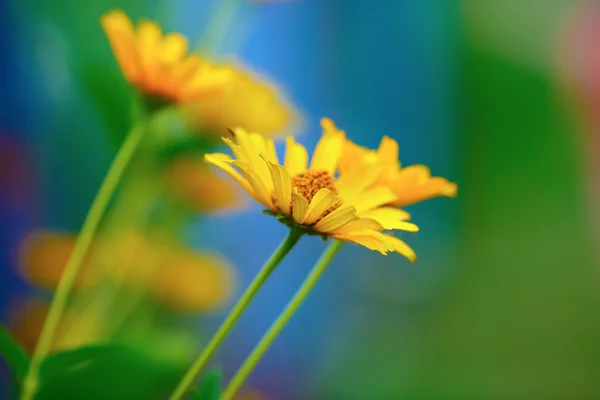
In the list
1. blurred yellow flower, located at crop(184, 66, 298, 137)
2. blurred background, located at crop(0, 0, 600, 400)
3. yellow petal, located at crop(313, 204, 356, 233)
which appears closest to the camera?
yellow petal, located at crop(313, 204, 356, 233)

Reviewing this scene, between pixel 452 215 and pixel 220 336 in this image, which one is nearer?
pixel 220 336

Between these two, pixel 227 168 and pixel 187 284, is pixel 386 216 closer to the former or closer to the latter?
pixel 227 168

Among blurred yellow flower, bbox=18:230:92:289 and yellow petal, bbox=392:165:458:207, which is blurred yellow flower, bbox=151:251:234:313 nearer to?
blurred yellow flower, bbox=18:230:92:289

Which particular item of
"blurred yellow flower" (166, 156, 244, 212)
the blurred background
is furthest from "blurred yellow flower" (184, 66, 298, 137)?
the blurred background

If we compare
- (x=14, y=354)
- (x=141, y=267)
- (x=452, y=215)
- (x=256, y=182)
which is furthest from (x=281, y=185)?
(x=452, y=215)

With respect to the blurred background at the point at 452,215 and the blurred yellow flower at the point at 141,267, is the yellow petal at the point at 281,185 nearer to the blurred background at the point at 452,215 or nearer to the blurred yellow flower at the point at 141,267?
the blurred yellow flower at the point at 141,267

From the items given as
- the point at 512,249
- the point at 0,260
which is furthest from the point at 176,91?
the point at 512,249

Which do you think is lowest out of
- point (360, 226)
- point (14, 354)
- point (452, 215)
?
point (14, 354)

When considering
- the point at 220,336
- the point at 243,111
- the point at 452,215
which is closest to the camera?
the point at 220,336
